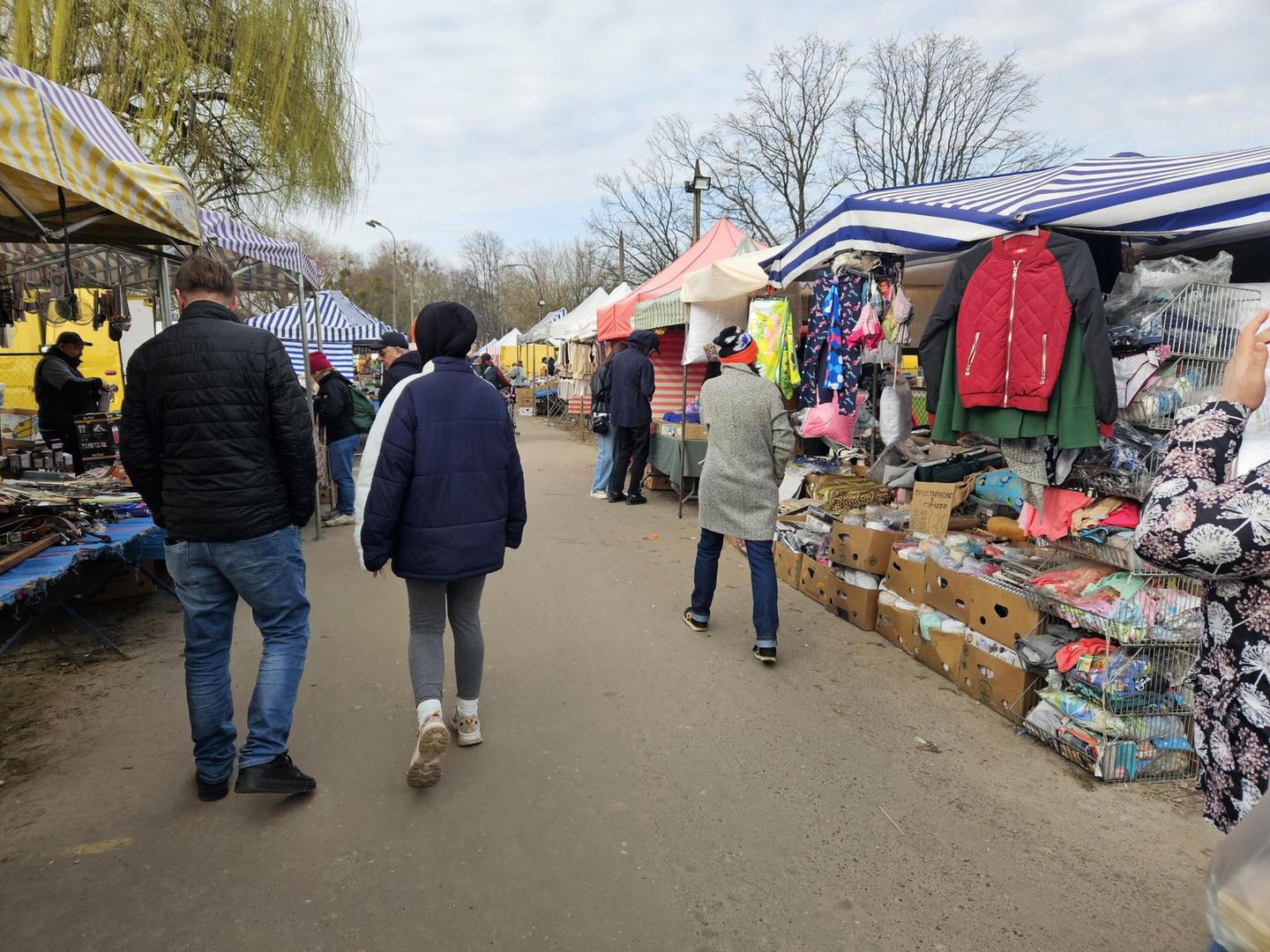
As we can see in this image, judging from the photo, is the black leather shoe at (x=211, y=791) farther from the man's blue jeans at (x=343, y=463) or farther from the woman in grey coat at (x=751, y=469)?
the man's blue jeans at (x=343, y=463)

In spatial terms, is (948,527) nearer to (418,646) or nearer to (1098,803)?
(1098,803)

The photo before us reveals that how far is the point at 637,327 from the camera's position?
1079 centimetres

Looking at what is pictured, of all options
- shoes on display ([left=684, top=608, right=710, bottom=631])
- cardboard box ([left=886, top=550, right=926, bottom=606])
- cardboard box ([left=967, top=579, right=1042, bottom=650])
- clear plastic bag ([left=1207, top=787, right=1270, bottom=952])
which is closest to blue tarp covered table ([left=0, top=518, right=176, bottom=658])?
shoes on display ([left=684, top=608, right=710, bottom=631])

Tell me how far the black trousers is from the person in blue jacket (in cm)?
669

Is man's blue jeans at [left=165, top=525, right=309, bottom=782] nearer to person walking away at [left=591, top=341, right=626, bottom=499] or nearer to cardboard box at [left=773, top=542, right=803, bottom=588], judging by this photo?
cardboard box at [left=773, top=542, right=803, bottom=588]

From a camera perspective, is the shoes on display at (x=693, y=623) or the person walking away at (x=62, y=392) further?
the person walking away at (x=62, y=392)

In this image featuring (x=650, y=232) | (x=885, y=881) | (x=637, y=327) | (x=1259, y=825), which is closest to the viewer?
(x=1259, y=825)

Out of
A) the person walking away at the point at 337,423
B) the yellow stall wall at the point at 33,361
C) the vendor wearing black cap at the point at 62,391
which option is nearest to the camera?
the vendor wearing black cap at the point at 62,391

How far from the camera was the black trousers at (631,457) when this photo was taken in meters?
10.0

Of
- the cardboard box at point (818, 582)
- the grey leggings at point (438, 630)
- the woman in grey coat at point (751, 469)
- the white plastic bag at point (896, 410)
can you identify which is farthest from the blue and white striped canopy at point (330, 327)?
the grey leggings at point (438, 630)

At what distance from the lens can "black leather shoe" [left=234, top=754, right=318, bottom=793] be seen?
2.97 metres

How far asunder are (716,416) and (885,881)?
9.36 feet

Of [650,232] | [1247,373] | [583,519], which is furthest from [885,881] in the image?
[650,232]

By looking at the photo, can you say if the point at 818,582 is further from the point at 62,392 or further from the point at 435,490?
the point at 62,392
